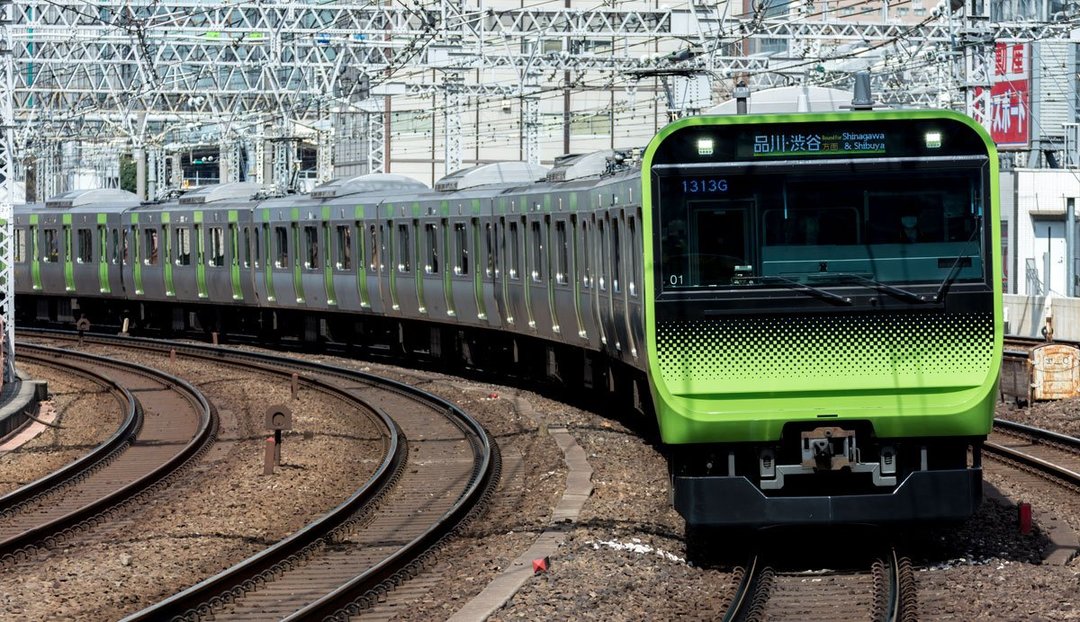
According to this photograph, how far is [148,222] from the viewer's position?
32969 mm

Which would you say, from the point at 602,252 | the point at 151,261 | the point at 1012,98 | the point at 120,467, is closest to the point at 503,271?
the point at 602,252

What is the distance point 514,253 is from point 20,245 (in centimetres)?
1951

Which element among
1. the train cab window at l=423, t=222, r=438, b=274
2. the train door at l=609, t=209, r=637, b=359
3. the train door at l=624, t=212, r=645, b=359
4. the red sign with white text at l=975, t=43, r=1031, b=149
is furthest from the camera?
the red sign with white text at l=975, t=43, r=1031, b=149

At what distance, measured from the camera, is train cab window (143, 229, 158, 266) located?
32.7m

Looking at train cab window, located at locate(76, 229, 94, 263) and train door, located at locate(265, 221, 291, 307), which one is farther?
train cab window, located at locate(76, 229, 94, 263)

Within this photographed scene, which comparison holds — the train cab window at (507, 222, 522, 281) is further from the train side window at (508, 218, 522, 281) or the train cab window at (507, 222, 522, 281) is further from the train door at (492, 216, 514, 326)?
the train door at (492, 216, 514, 326)

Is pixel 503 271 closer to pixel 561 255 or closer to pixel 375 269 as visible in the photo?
pixel 561 255

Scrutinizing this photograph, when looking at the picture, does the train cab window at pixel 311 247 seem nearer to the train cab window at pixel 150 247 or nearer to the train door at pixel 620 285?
the train cab window at pixel 150 247

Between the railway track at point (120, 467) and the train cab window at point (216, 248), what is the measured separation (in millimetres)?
6389

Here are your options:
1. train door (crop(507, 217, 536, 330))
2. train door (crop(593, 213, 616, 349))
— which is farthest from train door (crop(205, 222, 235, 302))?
train door (crop(593, 213, 616, 349))

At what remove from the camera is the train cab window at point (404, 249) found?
2456 cm

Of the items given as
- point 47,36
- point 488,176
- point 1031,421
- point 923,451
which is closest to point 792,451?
point 923,451

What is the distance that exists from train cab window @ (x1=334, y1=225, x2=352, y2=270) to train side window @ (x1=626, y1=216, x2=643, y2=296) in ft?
46.3

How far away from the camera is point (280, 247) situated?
29.0 metres
